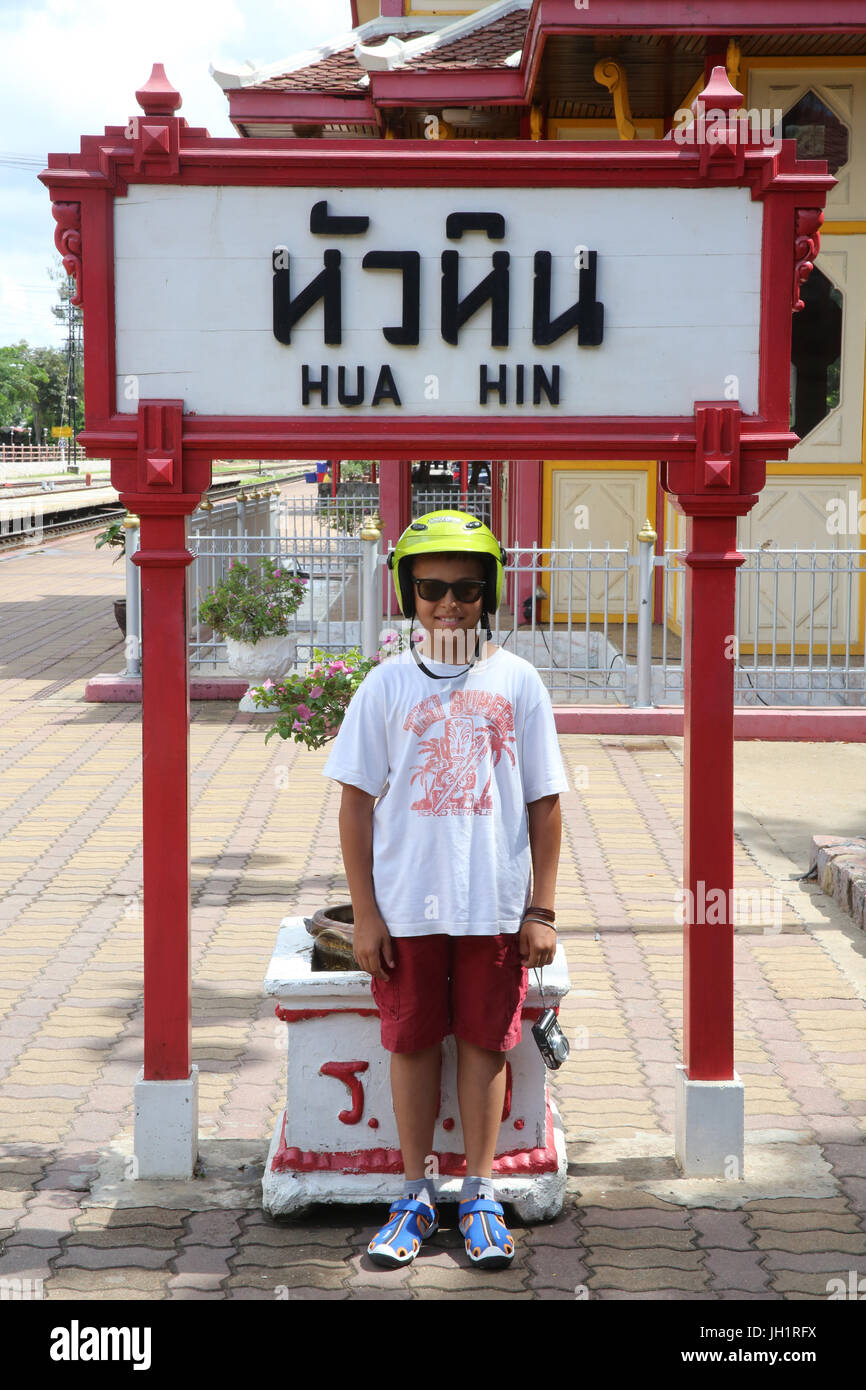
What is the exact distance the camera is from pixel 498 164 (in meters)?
3.63

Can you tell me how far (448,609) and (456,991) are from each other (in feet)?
3.04

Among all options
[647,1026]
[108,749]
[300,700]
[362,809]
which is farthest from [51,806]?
[362,809]

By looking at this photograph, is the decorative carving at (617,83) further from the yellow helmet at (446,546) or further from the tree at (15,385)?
the tree at (15,385)

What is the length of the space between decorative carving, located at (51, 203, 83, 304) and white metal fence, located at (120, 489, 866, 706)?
6298mm

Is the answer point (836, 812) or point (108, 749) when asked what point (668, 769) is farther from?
point (108, 749)

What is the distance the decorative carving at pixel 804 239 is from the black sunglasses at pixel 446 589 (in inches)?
44.6

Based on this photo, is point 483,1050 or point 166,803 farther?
point 166,803

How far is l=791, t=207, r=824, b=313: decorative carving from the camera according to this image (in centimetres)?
362


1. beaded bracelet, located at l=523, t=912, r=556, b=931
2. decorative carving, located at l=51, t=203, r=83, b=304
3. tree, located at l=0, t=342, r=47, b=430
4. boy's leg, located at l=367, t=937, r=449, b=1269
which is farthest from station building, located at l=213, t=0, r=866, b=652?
tree, located at l=0, t=342, r=47, b=430

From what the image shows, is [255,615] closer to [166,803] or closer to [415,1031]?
[166,803]

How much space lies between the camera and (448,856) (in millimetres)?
3318

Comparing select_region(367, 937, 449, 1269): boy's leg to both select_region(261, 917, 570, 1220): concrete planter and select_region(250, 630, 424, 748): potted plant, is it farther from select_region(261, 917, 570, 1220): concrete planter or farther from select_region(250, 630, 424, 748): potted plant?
select_region(250, 630, 424, 748): potted plant

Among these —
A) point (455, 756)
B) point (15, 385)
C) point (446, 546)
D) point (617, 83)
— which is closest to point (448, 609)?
point (446, 546)

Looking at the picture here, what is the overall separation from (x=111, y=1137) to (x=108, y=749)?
6.04 metres
